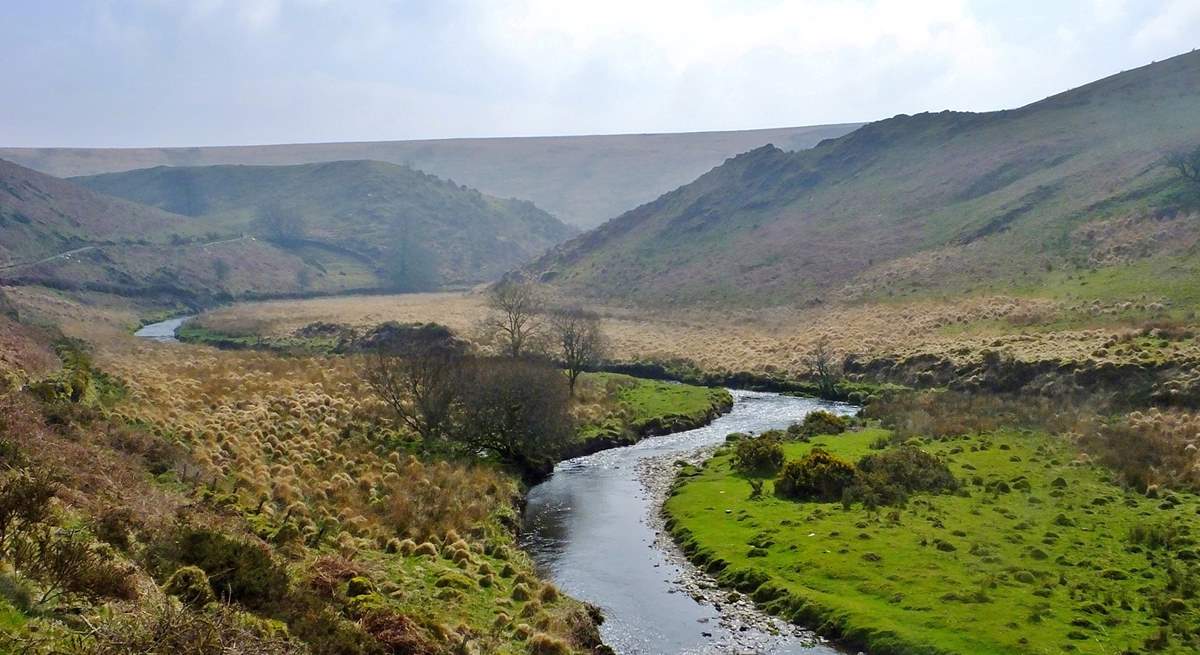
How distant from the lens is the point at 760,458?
4584 centimetres

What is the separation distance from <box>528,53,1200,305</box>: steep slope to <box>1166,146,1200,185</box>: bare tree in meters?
1.37

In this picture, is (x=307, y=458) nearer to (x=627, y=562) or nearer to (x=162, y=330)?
(x=627, y=562)

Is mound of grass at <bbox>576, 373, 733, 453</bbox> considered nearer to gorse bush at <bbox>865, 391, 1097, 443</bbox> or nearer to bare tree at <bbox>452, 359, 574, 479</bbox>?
bare tree at <bbox>452, 359, 574, 479</bbox>

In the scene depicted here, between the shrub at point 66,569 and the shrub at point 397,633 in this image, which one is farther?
the shrub at point 397,633

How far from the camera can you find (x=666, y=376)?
293ft

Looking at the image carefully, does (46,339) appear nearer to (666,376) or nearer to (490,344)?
(490,344)

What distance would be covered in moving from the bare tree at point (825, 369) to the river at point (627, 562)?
70.9ft

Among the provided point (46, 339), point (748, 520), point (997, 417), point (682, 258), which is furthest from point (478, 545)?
point (682, 258)

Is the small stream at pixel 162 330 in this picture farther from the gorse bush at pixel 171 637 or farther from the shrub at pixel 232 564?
the gorse bush at pixel 171 637

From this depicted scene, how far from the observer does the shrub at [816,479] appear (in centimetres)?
3956

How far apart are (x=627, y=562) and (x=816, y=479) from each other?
11101 millimetres

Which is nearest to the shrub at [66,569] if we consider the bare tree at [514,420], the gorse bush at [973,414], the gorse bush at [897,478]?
the gorse bush at [897,478]

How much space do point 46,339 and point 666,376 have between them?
5527 cm

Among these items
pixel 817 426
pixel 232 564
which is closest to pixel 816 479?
pixel 817 426
